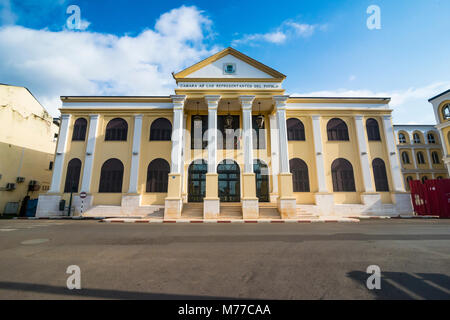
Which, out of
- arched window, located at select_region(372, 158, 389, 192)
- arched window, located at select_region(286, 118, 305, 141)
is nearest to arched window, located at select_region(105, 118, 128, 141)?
arched window, located at select_region(286, 118, 305, 141)

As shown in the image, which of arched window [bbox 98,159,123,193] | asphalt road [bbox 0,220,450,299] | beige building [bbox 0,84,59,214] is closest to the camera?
asphalt road [bbox 0,220,450,299]

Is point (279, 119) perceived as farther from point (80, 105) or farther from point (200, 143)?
point (80, 105)

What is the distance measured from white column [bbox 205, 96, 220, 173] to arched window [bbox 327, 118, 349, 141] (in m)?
9.85

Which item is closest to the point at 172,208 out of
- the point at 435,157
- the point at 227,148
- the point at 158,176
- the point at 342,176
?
the point at 158,176

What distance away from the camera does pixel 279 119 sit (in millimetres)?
14273

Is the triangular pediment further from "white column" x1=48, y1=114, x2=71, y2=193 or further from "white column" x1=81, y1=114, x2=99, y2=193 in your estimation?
"white column" x1=48, y1=114, x2=71, y2=193

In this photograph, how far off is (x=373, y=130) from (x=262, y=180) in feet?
34.3

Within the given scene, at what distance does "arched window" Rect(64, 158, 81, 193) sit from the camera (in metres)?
15.4

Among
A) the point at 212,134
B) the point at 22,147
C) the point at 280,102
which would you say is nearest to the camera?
the point at 212,134

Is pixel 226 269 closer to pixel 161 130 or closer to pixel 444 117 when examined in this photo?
pixel 161 130

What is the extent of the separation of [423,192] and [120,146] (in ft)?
77.9

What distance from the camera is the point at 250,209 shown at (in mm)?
12734

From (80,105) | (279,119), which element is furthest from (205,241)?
(80,105)

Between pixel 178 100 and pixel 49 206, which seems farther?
pixel 49 206
